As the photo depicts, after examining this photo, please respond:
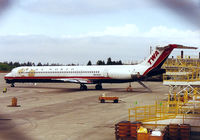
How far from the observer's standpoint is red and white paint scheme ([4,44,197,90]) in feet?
159

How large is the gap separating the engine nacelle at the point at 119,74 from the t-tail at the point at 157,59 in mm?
2698

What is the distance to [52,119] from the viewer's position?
989 inches

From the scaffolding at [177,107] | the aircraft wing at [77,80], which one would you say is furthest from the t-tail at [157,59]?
the aircraft wing at [77,80]

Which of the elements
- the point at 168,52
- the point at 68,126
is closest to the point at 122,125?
the point at 68,126

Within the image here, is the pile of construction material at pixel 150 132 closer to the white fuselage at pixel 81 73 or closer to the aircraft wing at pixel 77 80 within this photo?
the white fuselage at pixel 81 73

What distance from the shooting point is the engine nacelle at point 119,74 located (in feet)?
164

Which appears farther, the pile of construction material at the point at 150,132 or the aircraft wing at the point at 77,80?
the aircraft wing at the point at 77,80

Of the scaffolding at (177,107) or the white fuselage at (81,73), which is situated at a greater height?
the white fuselage at (81,73)

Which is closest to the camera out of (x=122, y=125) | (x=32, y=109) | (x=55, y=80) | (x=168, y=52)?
(x=122, y=125)

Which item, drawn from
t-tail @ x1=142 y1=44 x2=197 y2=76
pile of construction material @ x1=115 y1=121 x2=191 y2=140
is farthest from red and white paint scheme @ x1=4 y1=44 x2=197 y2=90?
pile of construction material @ x1=115 y1=121 x2=191 y2=140

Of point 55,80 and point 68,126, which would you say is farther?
point 55,80

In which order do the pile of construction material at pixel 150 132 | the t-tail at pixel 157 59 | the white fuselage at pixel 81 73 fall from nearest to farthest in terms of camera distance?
the pile of construction material at pixel 150 132 < the t-tail at pixel 157 59 < the white fuselage at pixel 81 73

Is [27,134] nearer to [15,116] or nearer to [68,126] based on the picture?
[68,126]

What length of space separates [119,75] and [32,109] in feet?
73.2
